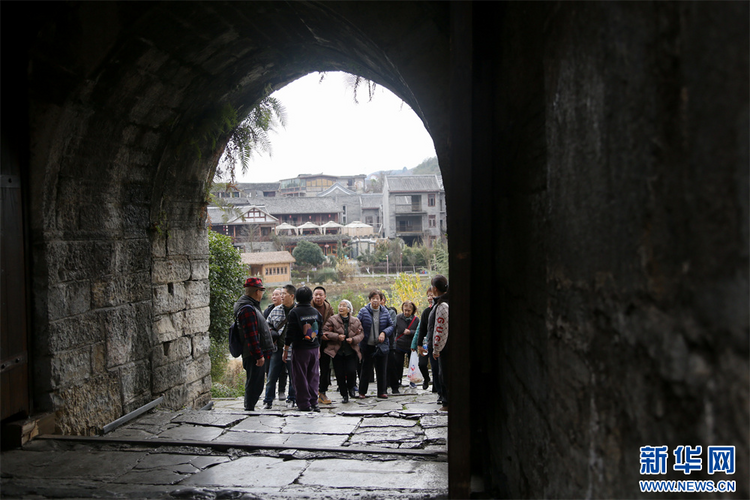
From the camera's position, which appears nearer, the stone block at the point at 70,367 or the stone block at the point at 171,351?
the stone block at the point at 70,367

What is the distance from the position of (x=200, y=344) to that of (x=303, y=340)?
115 centimetres

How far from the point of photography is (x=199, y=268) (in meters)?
5.73

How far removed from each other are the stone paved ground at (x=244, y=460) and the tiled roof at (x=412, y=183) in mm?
28524

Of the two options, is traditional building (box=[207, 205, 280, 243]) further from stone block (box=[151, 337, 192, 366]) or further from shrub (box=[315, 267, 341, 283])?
stone block (box=[151, 337, 192, 366])

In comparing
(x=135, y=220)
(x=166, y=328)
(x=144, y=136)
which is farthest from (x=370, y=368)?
(x=144, y=136)

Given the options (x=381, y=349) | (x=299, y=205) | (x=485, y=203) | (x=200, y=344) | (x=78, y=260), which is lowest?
(x=381, y=349)

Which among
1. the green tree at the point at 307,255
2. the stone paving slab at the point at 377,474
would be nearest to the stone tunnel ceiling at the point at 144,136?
the stone paving slab at the point at 377,474

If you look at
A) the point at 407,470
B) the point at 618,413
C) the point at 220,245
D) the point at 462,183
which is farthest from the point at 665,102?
the point at 220,245

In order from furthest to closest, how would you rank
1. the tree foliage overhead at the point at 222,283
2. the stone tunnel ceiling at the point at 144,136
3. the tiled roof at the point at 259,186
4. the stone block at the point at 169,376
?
the tiled roof at the point at 259,186 < the tree foliage overhead at the point at 222,283 < the stone block at the point at 169,376 < the stone tunnel ceiling at the point at 144,136

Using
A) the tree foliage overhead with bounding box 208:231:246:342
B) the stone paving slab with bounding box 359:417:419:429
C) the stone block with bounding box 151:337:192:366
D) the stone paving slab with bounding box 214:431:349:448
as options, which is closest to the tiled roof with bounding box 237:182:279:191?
the tree foliage overhead with bounding box 208:231:246:342

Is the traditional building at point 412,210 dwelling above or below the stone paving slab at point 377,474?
above

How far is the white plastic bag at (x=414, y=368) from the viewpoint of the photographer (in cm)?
738

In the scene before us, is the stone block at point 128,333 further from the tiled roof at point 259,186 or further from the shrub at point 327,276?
the tiled roof at point 259,186

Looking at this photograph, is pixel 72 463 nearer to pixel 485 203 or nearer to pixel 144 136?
pixel 144 136
